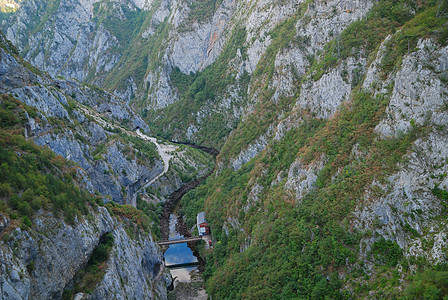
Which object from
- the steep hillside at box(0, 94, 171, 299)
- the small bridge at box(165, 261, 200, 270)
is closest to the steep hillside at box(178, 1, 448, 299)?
the small bridge at box(165, 261, 200, 270)

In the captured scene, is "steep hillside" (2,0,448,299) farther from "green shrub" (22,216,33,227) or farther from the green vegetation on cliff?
"green shrub" (22,216,33,227)

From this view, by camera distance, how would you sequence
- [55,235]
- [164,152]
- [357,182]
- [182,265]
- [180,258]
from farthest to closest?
[164,152] < [180,258] < [182,265] < [357,182] < [55,235]

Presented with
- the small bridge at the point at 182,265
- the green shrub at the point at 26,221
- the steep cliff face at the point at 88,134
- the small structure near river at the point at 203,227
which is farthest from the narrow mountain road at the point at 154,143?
the green shrub at the point at 26,221

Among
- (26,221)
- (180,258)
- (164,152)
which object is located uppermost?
(164,152)

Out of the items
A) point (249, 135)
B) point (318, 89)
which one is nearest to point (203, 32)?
point (249, 135)

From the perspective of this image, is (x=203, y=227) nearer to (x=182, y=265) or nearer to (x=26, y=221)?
(x=182, y=265)

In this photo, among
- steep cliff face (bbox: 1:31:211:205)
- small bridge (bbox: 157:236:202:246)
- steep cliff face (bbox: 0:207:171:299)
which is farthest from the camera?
small bridge (bbox: 157:236:202:246)

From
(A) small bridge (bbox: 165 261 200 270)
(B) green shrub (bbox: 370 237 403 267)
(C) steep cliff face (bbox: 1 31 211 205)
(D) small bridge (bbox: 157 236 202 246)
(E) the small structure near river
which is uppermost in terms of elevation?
(C) steep cliff face (bbox: 1 31 211 205)

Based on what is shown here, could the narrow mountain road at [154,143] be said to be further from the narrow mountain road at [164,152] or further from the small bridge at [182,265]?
the small bridge at [182,265]

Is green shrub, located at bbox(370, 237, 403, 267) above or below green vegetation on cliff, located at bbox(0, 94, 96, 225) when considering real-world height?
below

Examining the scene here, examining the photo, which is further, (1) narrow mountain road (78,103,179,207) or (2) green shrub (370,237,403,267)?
(1) narrow mountain road (78,103,179,207)

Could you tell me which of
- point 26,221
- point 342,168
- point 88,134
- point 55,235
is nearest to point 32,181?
point 26,221
